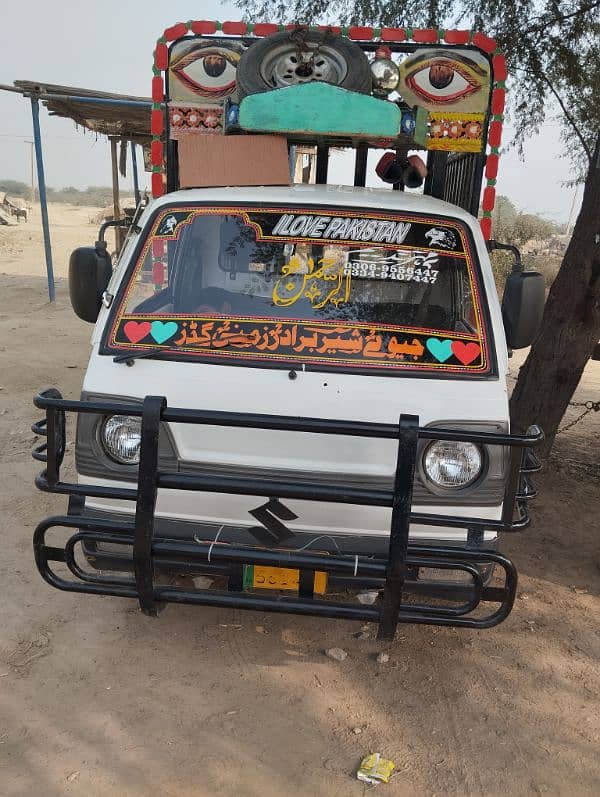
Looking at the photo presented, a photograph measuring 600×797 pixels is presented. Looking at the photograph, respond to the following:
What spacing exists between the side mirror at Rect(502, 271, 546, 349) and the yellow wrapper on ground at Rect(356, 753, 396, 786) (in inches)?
74.6

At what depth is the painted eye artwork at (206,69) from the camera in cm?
434

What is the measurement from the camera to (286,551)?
2.49 meters

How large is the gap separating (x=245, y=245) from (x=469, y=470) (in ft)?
4.97

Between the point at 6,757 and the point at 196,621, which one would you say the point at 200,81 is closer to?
the point at 196,621

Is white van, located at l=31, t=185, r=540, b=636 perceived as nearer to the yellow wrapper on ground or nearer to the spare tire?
the yellow wrapper on ground

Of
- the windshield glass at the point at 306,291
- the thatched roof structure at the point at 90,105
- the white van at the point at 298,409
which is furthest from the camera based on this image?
the thatched roof structure at the point at 90,105

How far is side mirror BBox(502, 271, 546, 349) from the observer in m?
3.13

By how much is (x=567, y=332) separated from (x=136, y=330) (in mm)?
3648

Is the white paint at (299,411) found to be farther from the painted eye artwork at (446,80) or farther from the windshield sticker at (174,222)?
the painted eye artwork at (446,80)

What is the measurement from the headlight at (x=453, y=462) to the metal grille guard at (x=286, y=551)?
0.74 ft

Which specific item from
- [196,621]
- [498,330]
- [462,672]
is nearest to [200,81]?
[498,330]

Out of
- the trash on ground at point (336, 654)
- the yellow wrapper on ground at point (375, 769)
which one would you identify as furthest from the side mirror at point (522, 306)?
the yellow wrapper on ground at point (375, 769)

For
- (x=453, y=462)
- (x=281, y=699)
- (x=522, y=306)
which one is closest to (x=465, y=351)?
(x=522, y=306)

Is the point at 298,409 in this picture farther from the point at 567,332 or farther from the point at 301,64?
the point at 567,332
